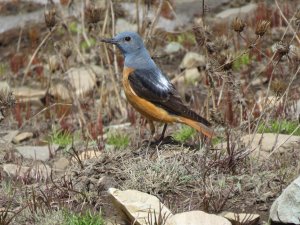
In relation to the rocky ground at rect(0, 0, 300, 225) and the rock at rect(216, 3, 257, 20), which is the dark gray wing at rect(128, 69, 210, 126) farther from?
the rock at rect(216, 3, 257, 20)

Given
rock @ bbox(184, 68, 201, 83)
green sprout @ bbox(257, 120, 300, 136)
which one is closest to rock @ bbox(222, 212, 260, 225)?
green sprout @ bbox(257, 120, 300, 136)

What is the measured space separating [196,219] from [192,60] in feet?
22.3

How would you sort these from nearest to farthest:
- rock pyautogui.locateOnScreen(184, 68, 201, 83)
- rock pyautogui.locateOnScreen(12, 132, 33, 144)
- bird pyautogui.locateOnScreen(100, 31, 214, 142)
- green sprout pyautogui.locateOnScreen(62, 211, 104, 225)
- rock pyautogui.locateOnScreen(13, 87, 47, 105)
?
green sprout pyautogui.locateOnScreen(62, 211, 104, 225) < bird pyautogui.locateOnScreen(100, 31, 214, 142) < rock pyautogui.locateOnScreen(12, 132, 33, 144) < rock pyautogui.locateOnScreen(13, 87, 47, 105) < rock pyautogui.locateOnScreen(184, 68, 201, 83)

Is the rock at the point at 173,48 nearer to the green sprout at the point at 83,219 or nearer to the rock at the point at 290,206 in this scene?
the green sprout at the point at 83,219

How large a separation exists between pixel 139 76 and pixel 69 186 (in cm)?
157

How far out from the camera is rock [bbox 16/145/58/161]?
839cm

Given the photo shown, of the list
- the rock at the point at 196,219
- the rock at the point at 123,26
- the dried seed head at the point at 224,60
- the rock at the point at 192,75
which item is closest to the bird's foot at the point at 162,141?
the dried seed head at the point at 224,60

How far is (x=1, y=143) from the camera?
8.86 metres

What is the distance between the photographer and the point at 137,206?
5.56 metres

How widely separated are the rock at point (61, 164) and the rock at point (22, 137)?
1610mm

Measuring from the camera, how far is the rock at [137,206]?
215 inches

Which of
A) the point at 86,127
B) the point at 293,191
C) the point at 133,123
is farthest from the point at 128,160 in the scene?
the point at 133,123

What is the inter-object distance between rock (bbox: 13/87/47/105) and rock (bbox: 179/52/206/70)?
2144 mm

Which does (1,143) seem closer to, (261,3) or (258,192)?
(258,192)
